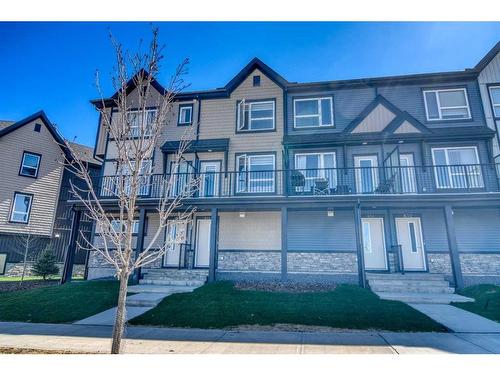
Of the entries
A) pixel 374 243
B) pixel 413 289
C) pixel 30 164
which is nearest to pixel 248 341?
pixel 413 289

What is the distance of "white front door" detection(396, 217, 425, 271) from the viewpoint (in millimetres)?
12680

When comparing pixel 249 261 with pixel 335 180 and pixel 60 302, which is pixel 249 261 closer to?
pixel 335 180

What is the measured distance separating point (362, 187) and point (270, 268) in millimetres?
5443

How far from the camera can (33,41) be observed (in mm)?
5738

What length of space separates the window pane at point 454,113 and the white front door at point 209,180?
1098cm

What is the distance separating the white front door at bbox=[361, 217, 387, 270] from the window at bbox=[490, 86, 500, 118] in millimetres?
7173

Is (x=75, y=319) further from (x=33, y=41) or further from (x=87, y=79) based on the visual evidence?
(x=33, y=41)

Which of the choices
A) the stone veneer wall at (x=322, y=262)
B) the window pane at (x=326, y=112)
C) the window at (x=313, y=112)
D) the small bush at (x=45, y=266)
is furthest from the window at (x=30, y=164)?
the window pane at (x=326, y=112)

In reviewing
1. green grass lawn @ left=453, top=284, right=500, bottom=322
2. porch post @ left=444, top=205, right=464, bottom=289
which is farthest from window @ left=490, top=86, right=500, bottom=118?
green grass lawn @ left=453, top=284, right=500, bottom=322

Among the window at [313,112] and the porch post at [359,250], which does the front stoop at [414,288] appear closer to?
the porch post at [359,250]

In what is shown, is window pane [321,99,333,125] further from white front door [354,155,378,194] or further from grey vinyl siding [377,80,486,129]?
grey vinyl siding [377,80,486,129]

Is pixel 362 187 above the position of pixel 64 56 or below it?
below
